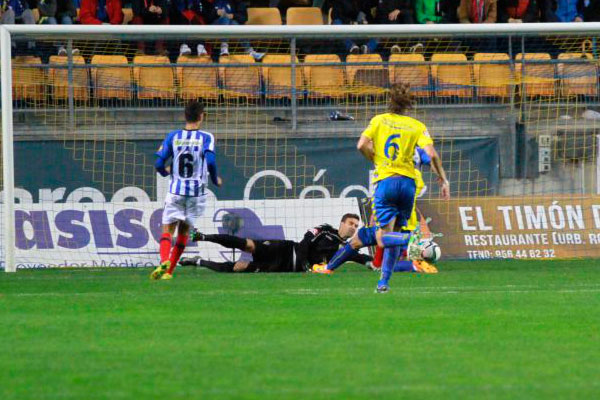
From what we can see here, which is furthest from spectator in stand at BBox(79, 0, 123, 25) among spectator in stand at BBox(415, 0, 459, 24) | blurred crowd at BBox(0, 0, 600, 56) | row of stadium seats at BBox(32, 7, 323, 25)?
spectator in stand at BBox(415, 0, 459, 24)

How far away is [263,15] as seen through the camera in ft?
75.6

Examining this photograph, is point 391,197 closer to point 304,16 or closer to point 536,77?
point 536,77

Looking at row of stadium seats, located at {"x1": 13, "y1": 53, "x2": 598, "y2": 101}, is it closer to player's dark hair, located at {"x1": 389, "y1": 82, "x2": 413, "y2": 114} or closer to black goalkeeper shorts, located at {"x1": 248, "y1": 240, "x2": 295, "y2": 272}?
black goalkeeper shorts, located at {"x1": 248, "y1": 240, "x2": 295, "y2": 272}

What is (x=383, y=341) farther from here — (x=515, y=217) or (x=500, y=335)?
(x=515, y=217)

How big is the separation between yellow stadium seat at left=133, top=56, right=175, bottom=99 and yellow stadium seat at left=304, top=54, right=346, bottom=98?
219 cm

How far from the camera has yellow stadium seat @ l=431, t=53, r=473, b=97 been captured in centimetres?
1988

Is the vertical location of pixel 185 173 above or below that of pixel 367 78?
below

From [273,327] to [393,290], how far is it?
11.3 feet

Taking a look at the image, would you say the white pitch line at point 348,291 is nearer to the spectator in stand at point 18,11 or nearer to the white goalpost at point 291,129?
the white goalpost at point 291,129

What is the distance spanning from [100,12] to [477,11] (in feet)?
22.5

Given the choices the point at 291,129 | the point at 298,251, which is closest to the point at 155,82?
the point at 291,129

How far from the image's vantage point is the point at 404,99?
1152 cm

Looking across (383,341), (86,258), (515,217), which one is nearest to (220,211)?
(86,258)

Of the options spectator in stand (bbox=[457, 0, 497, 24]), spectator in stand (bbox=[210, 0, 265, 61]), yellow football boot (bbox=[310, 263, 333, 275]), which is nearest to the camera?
yellow football boot (bbox=[310, 263, 333, 275])
